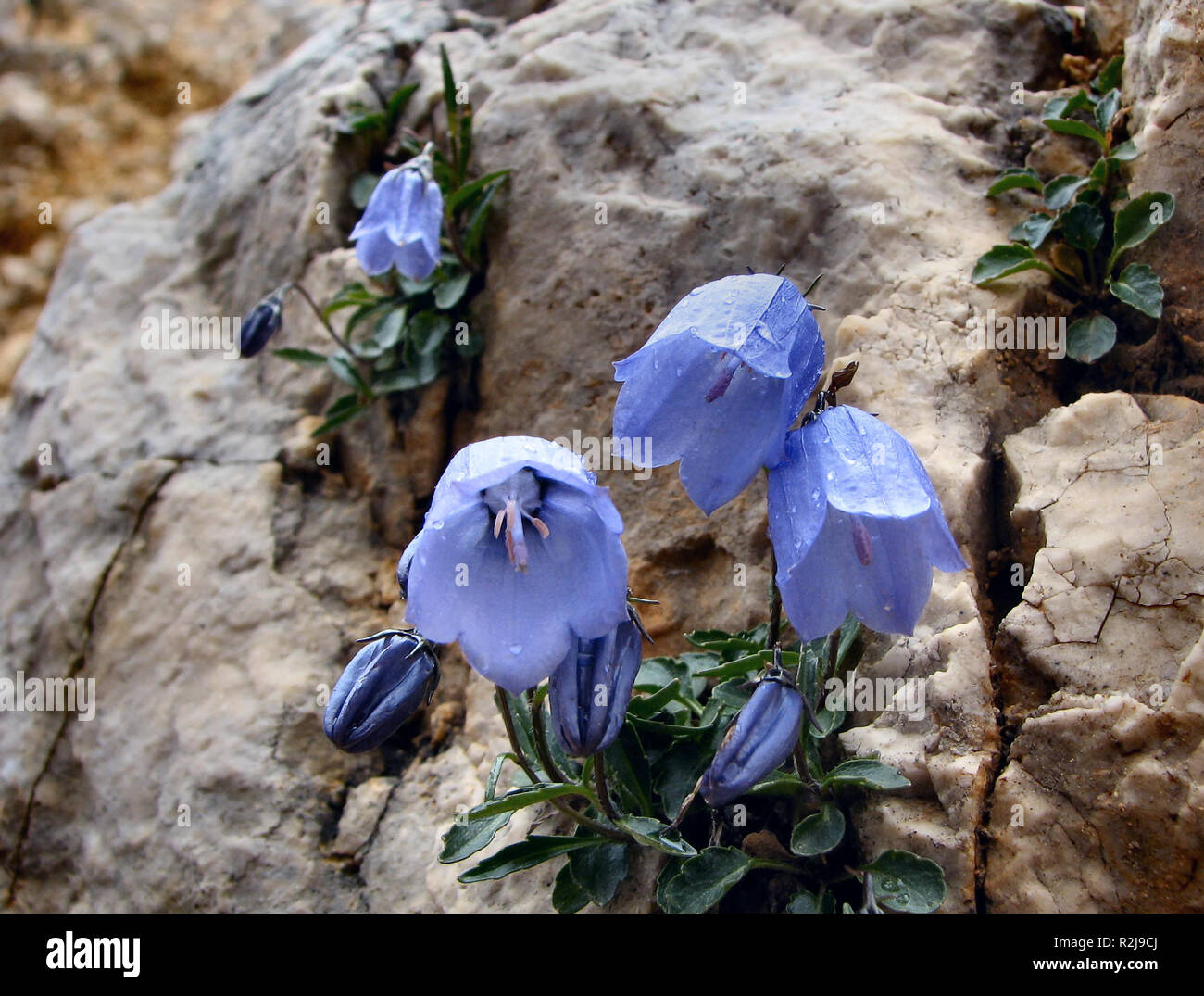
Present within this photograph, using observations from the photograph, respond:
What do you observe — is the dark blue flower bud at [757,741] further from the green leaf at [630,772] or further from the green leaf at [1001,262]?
the green leaf at [1001,262]

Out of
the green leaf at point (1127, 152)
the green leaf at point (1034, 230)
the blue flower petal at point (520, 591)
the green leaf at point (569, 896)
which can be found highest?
the green leaf at point (1127, 152)

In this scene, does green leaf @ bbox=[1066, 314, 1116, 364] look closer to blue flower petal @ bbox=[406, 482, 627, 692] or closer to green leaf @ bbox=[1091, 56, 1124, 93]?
green leaf @ bbox=[1091, 56, 1124, 93]

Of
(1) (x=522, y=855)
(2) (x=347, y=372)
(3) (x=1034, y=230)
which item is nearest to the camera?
(1) (x=522, y=855)

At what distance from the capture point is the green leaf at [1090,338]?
3.28 meters

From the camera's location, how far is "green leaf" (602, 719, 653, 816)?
2.87 metres

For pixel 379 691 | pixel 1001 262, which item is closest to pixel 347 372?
pixel 379 691

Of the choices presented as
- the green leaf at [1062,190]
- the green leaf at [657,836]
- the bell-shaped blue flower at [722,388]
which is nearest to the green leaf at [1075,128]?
the green leaf at [1062,190]

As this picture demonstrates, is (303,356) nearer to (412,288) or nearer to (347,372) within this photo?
(347,372)

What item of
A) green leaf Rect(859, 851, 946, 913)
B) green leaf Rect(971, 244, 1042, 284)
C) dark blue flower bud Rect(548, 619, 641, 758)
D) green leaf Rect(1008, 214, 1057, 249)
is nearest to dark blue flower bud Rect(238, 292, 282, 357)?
dark blue flower bud Rect(548, 619, 641, 758)

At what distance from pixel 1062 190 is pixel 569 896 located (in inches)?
113

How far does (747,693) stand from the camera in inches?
107

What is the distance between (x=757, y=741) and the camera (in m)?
2.37

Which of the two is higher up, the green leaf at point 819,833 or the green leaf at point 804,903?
the green leaf at point 819,833

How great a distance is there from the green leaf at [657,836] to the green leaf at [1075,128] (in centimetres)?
276
